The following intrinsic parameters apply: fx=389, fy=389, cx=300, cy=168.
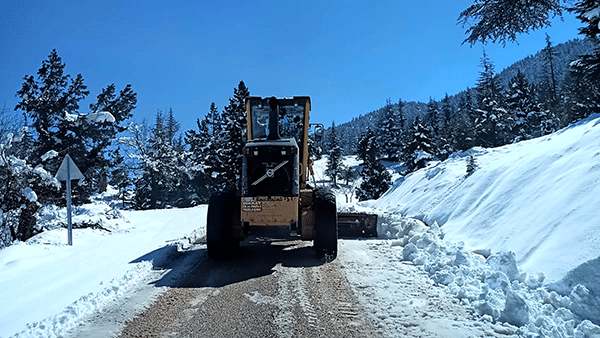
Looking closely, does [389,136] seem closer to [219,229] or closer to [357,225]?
[357,225]

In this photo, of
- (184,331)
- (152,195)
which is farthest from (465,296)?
(152,195)

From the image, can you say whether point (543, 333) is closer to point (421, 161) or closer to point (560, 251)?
point (560, 251)

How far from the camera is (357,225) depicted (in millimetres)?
9992

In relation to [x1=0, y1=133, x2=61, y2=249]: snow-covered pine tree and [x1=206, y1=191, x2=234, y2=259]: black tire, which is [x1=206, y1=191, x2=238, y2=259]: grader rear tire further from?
[x1=0, y1=133, x2=61, y2=249]: snow-covered pine tree

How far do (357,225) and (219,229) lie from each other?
3938 mm

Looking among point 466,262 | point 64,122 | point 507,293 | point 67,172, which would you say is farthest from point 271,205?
point 64,122

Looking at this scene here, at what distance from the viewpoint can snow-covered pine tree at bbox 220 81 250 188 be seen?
30227mm

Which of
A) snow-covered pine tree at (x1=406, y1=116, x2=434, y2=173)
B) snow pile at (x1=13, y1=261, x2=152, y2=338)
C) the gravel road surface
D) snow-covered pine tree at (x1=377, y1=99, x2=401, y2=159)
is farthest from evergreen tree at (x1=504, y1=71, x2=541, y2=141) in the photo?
snow pile at (x1=13, y1=261, x2=152, y2=338)

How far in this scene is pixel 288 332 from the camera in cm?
416

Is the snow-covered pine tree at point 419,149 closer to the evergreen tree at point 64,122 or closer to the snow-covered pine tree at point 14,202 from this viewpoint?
the evergreen tree at point 64,122

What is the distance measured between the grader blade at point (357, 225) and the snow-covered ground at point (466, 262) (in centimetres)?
37

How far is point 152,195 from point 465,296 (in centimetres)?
3971

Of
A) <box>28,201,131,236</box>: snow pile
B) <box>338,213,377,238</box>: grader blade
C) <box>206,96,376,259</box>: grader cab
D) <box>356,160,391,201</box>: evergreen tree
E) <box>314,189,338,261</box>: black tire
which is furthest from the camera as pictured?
<box>356,160,391,201</box>: evergreen tree

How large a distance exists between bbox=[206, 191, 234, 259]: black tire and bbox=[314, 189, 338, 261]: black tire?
1.73 meters
